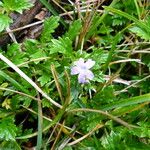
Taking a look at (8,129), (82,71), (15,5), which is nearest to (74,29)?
(15,5)

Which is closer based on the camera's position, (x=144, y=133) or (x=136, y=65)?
(x=144, y=133)

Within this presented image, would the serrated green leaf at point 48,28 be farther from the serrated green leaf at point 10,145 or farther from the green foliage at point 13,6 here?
the serrated green leaf at point 10,145

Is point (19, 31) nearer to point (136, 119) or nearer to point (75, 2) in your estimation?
point (75, 2)

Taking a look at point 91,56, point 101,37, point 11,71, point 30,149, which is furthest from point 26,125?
point 101,37

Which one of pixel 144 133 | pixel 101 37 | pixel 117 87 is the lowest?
pixel 144 133

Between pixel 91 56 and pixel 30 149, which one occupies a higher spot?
pixel 91 56

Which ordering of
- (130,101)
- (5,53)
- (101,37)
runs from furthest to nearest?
(101,37), (5,53), (130,101)

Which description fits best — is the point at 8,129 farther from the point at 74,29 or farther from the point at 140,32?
the point at 140,32
